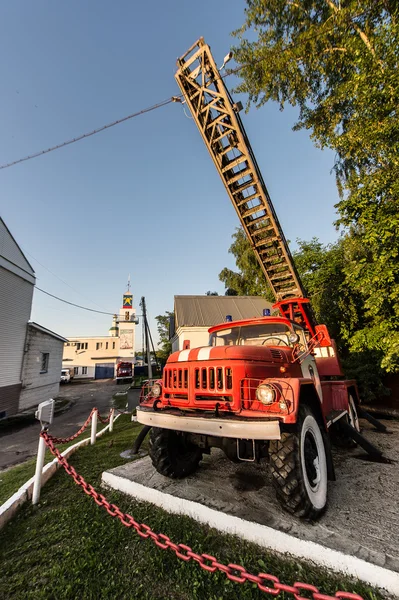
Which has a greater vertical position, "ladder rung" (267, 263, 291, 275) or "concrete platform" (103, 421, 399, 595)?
"ladder rung" (267, 263, 291, 275)

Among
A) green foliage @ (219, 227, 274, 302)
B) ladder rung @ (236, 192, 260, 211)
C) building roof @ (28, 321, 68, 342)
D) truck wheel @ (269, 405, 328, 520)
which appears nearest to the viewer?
truck wheel @ (269, 405, 328, 520)

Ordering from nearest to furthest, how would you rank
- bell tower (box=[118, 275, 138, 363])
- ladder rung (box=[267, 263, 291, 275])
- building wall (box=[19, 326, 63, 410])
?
ladder rung (box=[267, 263, 291, 275]), building wall (box=[19, 326, 63, 410]), bell tower (box=[118, 275, 138, 363])

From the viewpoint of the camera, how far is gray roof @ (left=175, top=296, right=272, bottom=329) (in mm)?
18500

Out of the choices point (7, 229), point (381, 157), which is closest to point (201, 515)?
point (381, 157)

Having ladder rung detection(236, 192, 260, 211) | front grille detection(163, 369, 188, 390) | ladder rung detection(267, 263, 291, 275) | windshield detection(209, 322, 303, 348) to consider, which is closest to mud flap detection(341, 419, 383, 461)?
windshield detection(209, 322, 303, 348)

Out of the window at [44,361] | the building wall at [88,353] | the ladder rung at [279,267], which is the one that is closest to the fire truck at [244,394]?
the ladder rung at [279,267]

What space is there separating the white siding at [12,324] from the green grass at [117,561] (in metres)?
12.3

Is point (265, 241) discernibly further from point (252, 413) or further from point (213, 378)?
point (252, 413)

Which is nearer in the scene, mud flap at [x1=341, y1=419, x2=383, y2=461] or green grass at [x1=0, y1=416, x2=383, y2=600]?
green grass at [x1=0, y1=416, x2=383, y2=600]

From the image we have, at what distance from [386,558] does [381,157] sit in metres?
8.46

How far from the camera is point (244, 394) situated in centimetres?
301

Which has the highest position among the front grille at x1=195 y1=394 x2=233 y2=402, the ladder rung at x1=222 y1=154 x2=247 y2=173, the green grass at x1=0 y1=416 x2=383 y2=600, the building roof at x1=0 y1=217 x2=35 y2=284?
the building roof at x1=0 y1=217 x2=35 y2=284

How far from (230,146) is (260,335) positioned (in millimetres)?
4288

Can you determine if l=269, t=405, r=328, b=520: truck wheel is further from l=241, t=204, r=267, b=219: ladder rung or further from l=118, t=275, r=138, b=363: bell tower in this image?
l=118, t=275, r=138, b=363: bell tower
